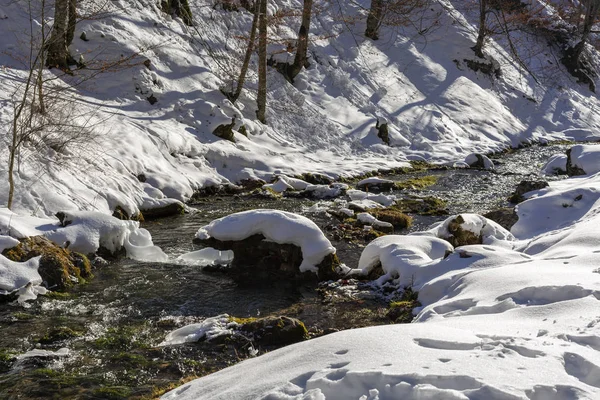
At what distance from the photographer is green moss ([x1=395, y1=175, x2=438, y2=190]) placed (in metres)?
15.2

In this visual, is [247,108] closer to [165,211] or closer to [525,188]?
[165,211]

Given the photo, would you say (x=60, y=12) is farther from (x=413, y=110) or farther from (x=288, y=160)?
(x=413, y=110)

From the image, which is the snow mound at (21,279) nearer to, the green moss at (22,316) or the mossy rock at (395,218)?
the green moss at (22,316)

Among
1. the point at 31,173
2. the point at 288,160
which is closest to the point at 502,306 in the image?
the point at 31,173

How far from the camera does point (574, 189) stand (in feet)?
32.7

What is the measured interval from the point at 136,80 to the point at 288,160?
4.60 meters

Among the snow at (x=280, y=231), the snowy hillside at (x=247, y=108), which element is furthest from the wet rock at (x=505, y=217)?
the snow at (x=280, y=231)

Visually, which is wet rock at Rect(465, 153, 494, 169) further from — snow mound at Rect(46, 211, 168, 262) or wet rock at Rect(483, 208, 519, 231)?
snow mound at Rect(46, 211, 168, 262)

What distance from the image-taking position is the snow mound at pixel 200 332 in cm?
607

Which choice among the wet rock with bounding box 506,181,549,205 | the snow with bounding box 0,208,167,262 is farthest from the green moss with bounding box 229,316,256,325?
the wet rock with bounding box 506,181,549,205

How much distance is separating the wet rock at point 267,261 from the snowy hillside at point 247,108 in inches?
122

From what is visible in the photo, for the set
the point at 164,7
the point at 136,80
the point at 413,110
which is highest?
the point at 164,7

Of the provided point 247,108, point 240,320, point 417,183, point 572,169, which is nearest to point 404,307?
point 240,320

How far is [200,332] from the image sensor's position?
6.18 meters
